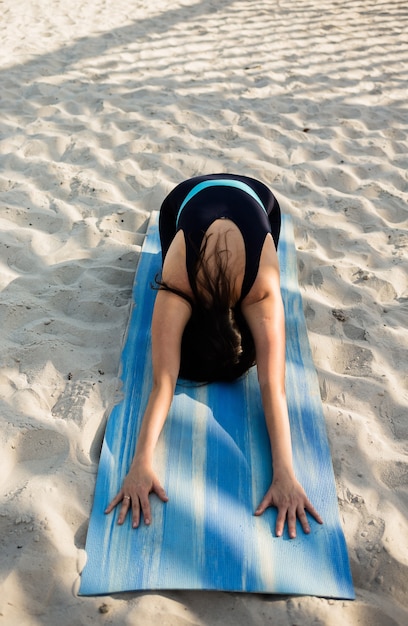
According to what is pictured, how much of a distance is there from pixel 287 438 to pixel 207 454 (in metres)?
0.29

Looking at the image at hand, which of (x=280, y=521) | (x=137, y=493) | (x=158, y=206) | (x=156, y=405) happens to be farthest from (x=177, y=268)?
(x=158, y=206)

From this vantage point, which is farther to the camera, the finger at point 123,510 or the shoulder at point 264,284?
the shoulder at point 264,284

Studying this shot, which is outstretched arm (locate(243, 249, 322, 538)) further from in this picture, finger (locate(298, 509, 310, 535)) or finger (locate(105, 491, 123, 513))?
finger (locate(105, 491, 123, 513))

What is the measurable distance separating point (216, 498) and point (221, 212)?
1091 mm

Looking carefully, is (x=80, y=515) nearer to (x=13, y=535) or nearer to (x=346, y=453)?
(x=13, y=535)

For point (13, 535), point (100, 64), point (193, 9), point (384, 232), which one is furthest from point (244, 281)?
point (193, 9)

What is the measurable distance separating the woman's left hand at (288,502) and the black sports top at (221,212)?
0.70 m

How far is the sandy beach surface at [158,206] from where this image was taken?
1675 millimetres

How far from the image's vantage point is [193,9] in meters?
6.33

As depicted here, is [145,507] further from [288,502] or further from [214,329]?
[214,329]

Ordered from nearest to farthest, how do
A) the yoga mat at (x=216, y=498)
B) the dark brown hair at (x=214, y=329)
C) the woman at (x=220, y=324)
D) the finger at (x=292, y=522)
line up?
the yoga mat at (x=216, y=498), the finger at (x=292, y=522), the woman at (x=220, y=324), the dark brown hair at (x=214, y=329)

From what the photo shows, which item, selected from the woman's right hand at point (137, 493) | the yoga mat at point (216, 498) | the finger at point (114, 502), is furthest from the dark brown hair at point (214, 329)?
the finger at point (114, 502)

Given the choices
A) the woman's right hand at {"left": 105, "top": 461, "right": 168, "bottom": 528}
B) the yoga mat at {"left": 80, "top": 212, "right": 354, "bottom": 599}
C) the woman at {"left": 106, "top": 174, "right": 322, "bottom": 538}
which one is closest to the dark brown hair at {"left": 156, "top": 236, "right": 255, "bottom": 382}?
the woman at {"left": 106, "top": 174, "right": 322, "bottom": 538}

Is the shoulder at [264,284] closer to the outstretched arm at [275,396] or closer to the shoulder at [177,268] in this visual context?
the outstretched arm at [275,396]
